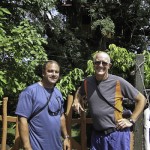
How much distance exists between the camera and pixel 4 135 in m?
4.51

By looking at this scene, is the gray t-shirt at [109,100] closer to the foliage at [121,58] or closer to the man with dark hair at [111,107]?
the man with dark hair at [111,107]

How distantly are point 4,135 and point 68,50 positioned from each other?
185 inches

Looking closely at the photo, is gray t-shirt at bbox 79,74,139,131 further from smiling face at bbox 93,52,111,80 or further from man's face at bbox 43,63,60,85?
man's face at bbox 43,63,60,85

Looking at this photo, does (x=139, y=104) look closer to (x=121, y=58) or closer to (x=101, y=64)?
(x=101, y=64)

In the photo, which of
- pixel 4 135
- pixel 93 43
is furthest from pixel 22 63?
pixel 93 43

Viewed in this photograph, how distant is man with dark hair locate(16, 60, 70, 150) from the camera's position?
10.5 ft

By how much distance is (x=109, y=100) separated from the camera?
343cm

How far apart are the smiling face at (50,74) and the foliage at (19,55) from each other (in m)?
2.03

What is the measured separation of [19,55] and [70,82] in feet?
5.28

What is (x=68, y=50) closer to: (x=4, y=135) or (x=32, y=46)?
(x=32, y=46)

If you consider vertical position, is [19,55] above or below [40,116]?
above

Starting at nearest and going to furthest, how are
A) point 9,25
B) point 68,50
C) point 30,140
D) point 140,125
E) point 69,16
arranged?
1. point 30,140
2. point 140,125
3. point 9,25
4. point 68,50
5. point 69,16

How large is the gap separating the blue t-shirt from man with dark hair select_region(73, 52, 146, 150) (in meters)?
0.42

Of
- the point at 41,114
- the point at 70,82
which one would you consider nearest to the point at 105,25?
the point at 70,82
